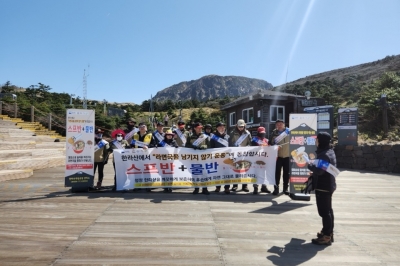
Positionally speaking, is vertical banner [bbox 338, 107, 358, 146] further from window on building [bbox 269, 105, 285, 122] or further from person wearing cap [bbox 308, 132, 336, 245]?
person wearing cap [bbox 308, 132, 336, 245]

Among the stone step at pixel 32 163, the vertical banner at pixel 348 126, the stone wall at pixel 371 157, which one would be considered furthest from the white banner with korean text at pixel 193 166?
the vertical banner at pixel 348 126

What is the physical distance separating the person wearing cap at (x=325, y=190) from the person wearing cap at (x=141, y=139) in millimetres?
4956

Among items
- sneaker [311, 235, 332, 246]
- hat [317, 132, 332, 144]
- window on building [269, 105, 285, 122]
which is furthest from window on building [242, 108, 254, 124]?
sneaker [311, 235, 332, 246]

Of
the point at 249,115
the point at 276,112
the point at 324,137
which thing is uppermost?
the point at 276,112

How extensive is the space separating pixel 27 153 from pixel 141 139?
7247mm

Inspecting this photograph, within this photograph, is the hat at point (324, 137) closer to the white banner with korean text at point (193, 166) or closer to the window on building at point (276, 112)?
the white banner with korean text at point (193, 166)

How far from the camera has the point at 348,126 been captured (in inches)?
592

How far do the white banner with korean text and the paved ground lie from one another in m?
0.42

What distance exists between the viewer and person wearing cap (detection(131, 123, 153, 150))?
8.16 m

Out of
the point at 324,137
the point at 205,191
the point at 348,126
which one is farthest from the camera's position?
the point at 348,126

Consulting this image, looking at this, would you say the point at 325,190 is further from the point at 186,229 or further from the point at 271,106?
the point at 271,106

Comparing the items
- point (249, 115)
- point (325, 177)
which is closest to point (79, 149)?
point (325, 177)

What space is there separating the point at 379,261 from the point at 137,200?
5.07 meters

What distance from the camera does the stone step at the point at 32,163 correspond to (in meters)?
10.6
